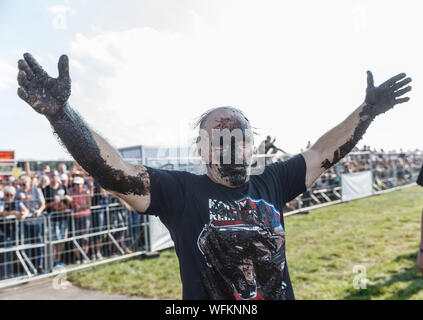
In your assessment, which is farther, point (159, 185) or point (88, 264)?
point (88, 264)

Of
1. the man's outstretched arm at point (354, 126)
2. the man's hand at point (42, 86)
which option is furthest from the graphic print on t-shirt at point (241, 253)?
the man's hand at point (42, 86)

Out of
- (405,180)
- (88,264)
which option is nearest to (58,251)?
(88,264)

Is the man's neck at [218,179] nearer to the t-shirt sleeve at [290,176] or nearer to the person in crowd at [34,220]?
the t-shirt sleeve at [290,176]

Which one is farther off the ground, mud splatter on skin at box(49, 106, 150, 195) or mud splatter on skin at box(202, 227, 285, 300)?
mud splatter on skin at box(49, 106, 150, 195)

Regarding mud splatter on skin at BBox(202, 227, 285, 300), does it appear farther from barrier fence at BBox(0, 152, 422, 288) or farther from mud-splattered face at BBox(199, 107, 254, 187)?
barrier fence at BBox(0, 152, 422, 288)

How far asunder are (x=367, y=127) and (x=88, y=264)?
573 cm

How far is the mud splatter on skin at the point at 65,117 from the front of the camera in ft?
4.43

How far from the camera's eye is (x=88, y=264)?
6.39 metres

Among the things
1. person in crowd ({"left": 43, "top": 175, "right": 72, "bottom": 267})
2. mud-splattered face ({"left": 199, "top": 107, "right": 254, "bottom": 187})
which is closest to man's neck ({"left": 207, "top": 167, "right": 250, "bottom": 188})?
mud-splattered face ({"left": 199, "top": 107, "right": 254, "bottom": 187})

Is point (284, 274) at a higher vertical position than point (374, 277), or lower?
higher

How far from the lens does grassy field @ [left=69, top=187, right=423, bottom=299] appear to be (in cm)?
448

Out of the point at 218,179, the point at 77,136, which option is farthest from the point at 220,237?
the point at 77,136

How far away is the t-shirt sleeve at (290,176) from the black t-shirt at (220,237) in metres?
0.27
